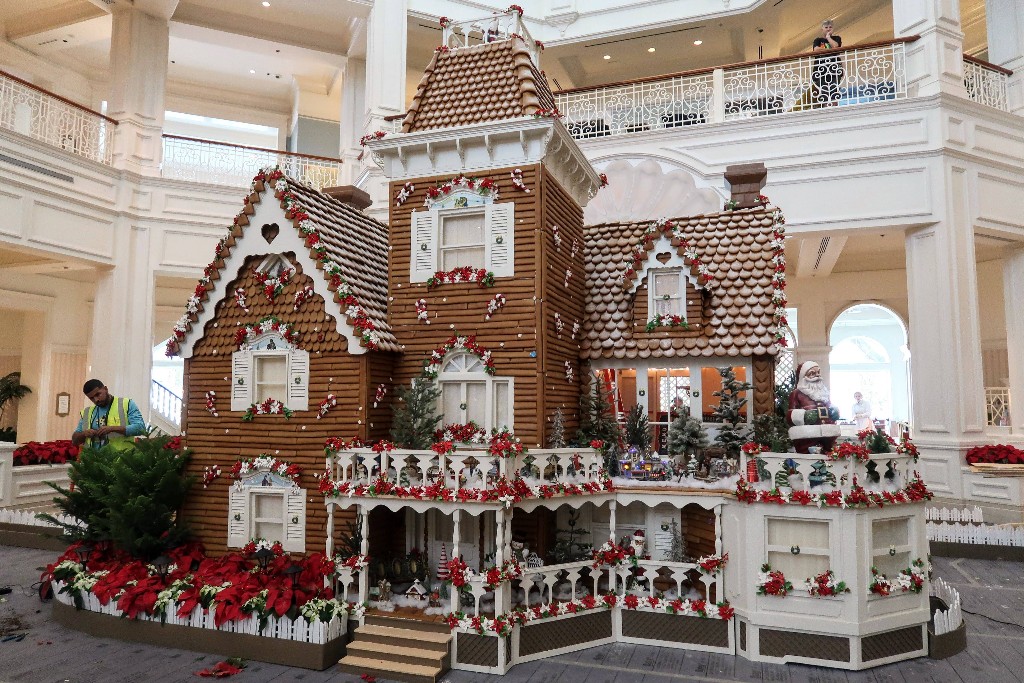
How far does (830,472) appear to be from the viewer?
351 inches

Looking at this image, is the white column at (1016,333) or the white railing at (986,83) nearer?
the white railing at (986,83)

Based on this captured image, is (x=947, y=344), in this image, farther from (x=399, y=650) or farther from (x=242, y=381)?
(x=242, y=381)

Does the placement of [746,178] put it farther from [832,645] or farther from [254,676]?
[254,676]

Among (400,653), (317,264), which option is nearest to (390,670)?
(400,653)

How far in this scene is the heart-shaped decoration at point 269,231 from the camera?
1133 cm

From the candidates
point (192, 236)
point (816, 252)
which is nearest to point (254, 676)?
point (192, 236)

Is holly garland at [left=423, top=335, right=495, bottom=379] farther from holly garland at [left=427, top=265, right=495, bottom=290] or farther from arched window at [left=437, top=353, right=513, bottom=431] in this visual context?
holly garland at [left=427, top=265, right=495, bottom=290]

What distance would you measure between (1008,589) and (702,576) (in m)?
6.72

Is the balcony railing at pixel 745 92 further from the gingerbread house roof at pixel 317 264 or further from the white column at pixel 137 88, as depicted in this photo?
the white column at pixel 137 88

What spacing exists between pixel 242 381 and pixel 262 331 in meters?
0.95

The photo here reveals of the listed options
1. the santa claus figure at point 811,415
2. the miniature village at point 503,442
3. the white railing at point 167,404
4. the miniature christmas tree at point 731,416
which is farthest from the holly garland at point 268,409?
the white railing at point 167,404

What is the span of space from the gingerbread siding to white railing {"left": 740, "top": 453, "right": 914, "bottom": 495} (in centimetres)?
620

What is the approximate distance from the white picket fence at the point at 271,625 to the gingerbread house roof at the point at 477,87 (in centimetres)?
833

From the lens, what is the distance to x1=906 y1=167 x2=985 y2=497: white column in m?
15.4
